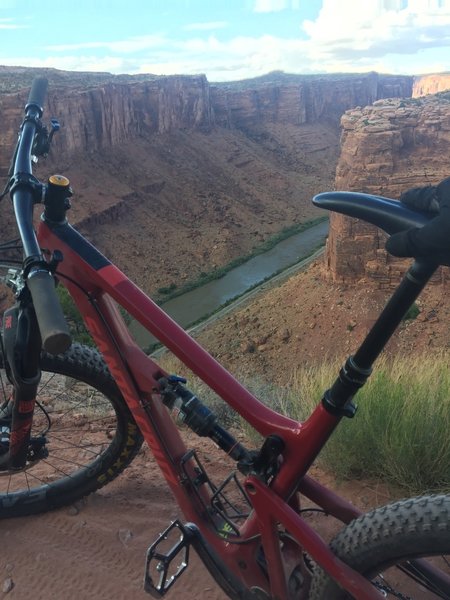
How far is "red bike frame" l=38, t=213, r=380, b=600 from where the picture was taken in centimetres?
194

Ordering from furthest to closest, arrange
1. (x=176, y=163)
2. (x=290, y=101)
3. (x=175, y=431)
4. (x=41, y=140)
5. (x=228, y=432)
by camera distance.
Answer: (x=290, y=101) < (x=176, y=163) < (x=41, y=140) < (x=175, y=431) < (x=228, y=432)

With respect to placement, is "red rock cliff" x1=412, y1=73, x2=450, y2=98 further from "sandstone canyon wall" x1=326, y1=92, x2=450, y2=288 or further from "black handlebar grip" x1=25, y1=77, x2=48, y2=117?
"black handlebar grip" x1=25, y1=77, x2=48, y2=117

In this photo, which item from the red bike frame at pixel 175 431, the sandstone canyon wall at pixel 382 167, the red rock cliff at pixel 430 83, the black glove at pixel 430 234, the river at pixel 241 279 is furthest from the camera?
the red rock cliff at pixel 430 83

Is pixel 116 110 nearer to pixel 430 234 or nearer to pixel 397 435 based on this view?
pixel 397 435

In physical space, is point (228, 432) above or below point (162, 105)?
below

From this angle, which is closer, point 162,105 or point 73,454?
point 73,454

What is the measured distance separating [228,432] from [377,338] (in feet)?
2.46

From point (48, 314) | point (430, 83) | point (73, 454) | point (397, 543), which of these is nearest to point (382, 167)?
point (73, 454)

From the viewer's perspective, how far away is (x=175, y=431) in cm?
225

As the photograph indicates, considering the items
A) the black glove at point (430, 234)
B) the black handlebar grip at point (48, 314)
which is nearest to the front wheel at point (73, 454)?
the black handlebar grip at point (48, 314)

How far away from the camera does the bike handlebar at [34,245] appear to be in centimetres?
144

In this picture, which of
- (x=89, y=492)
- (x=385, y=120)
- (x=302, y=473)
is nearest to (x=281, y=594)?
(x=302, y=473)

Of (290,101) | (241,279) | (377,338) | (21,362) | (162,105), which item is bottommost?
(241,279)

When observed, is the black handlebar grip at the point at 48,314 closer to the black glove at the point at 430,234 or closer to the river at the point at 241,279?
the black glove at the point at 430,234
